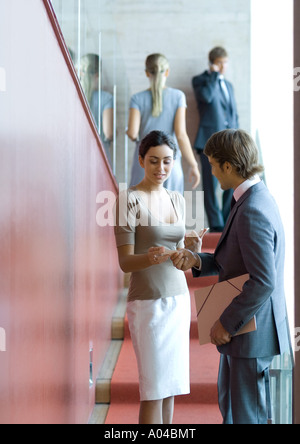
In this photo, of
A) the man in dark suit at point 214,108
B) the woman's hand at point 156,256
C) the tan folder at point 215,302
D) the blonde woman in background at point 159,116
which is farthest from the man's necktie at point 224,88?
the tan folder at point 215,302

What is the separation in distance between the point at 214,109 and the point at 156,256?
4304 millimetres

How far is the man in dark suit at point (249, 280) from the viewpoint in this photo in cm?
230

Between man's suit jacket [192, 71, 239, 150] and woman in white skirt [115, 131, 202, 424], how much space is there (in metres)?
3.88

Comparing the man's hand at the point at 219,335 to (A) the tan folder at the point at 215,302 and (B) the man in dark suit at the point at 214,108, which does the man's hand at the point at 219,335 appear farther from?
(B) the man in dark suit at the point at 214,108

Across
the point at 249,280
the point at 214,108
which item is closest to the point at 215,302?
the point at 249,280

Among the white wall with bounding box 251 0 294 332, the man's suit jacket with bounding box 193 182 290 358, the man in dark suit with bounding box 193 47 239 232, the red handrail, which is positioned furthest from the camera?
the white wall with bounding box 251 0 294 332

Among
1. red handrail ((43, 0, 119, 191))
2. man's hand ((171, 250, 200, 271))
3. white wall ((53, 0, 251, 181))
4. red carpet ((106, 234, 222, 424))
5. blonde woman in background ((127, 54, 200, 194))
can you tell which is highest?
white wall ((53, 0, 251, 181))

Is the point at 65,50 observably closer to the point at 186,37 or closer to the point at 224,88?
the point at 224,88

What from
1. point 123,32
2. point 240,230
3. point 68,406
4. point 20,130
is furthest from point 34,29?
point 123,32

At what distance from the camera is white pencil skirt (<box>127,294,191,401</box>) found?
10.0 ft

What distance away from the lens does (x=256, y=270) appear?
2291mm

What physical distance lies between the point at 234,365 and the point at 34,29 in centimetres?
136

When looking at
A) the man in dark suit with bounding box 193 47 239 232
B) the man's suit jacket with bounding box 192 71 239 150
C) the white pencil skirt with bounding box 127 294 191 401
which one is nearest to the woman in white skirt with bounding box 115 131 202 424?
the white pencil skirt with bounding box 127 294 191 401

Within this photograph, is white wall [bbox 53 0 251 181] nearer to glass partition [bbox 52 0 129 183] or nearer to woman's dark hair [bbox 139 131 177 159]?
glass partition [bbox 52 0 129 183]
